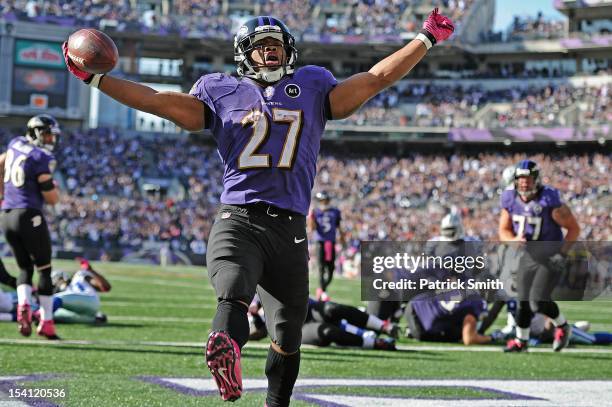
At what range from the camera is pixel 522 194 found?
898 cm

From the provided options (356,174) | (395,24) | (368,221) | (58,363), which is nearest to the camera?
(58,363)

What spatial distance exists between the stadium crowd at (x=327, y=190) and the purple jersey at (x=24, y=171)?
24.8 m

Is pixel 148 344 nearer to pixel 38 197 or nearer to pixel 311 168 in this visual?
pixel 38 197

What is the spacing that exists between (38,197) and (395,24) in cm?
4298

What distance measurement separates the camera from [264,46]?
4336mm

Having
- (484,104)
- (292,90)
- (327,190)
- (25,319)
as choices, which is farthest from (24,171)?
(484,104)

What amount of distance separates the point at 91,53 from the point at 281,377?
5.38ft

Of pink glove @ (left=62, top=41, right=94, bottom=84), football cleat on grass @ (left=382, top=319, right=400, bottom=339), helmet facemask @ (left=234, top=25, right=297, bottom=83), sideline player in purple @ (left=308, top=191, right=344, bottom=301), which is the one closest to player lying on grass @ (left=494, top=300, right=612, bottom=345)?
football cleat on grass @ (left=382, top=319, right=400, bottom=339)

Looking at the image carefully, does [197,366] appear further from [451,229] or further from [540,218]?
[540,218]

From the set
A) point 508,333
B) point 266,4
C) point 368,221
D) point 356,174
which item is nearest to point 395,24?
point 266,4

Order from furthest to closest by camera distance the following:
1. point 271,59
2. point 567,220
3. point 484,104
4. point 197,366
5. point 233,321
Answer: point 484,104 → point 567,220 → point 197,366 → point 271,59 → point 233,321

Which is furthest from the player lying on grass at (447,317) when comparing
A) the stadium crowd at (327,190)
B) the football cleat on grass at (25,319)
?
the stadium crowd at (327,190)

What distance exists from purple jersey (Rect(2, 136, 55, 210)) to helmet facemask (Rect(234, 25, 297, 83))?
4.39 m

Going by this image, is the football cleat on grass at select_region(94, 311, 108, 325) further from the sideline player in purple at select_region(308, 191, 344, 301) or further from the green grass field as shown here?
the sideline player in purple at select_region(308, 191, 344, 301)
